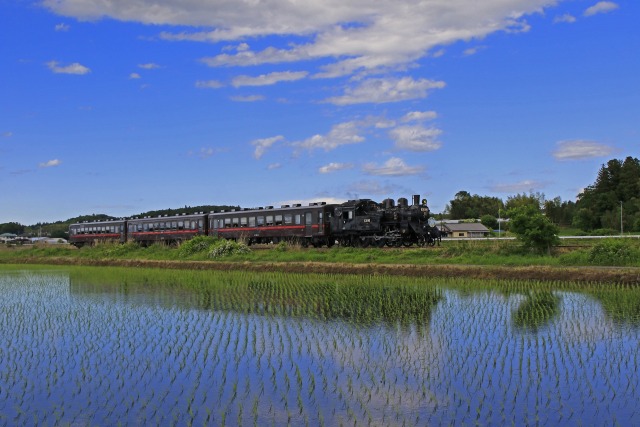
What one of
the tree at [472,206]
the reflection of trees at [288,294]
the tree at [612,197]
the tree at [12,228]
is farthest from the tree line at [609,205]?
the tree at [12,228]

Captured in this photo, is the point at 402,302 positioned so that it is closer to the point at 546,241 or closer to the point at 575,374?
the point at 575,374

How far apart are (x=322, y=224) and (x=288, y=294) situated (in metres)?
17.4

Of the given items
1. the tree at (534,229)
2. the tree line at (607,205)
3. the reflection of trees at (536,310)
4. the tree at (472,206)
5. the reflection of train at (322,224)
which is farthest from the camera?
→ the tree at (472,206)

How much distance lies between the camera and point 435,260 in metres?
28.5

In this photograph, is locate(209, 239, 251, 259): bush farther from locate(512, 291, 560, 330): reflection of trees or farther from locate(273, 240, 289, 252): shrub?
locate(512, 291, 560, 330): reflection of trees

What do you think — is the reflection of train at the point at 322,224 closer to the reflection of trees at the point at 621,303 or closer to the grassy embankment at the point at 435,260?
the grassy embankment at the point at 435,260

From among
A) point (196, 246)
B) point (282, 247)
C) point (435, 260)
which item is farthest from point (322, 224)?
point (435, 260)

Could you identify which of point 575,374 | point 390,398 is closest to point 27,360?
point 390,398

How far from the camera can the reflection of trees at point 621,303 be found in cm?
1479

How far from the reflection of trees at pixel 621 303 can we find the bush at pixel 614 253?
4.46 m

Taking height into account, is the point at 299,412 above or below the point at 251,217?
below

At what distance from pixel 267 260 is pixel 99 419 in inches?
1038

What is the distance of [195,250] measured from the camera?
40.7 meters

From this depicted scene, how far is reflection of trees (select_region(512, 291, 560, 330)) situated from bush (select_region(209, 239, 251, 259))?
20603 millimetres
